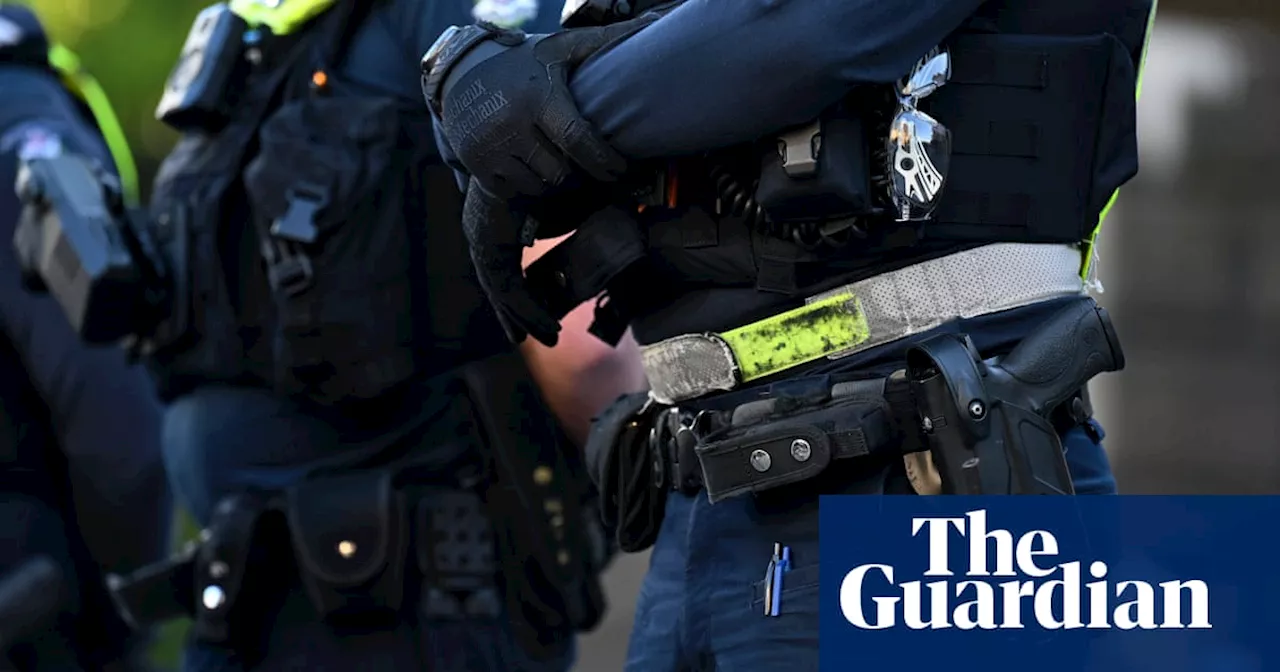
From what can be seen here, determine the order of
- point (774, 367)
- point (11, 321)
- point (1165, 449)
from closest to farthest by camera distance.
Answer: point (774, 367) < point (11, 321) < point (1165, 449)

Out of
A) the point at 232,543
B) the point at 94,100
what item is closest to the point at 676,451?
the point at 232,543

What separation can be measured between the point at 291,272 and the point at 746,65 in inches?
45.2

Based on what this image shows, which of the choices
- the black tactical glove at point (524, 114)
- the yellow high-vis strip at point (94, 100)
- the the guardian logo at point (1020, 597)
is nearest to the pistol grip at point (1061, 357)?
the the guardian logo at point (1020, 597)

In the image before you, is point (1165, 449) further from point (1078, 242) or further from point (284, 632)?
point (1078, 242)

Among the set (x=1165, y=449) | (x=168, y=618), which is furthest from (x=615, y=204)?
(x=1165, y=449)

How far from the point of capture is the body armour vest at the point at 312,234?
8.17ft

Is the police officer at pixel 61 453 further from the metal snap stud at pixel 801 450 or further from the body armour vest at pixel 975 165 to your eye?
the metal snap stud at pixel 801 450

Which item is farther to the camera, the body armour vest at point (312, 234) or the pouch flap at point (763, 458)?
the body armour vest at point (312, 234)

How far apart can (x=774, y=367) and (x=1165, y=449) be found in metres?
3.05

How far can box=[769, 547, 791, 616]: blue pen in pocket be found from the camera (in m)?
1.54

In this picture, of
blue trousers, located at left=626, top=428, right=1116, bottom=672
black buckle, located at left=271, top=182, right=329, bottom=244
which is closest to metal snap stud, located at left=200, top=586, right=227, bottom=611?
black buckle, located at left=271, top=182, right=329, bottom=244

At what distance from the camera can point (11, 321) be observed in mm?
3621

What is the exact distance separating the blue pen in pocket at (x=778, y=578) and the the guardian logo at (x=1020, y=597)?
7 cm

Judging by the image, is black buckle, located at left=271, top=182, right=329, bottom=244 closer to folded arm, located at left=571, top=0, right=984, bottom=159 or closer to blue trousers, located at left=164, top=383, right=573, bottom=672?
blue trousers, located at left=164, top=383, right=573, bottom=672
